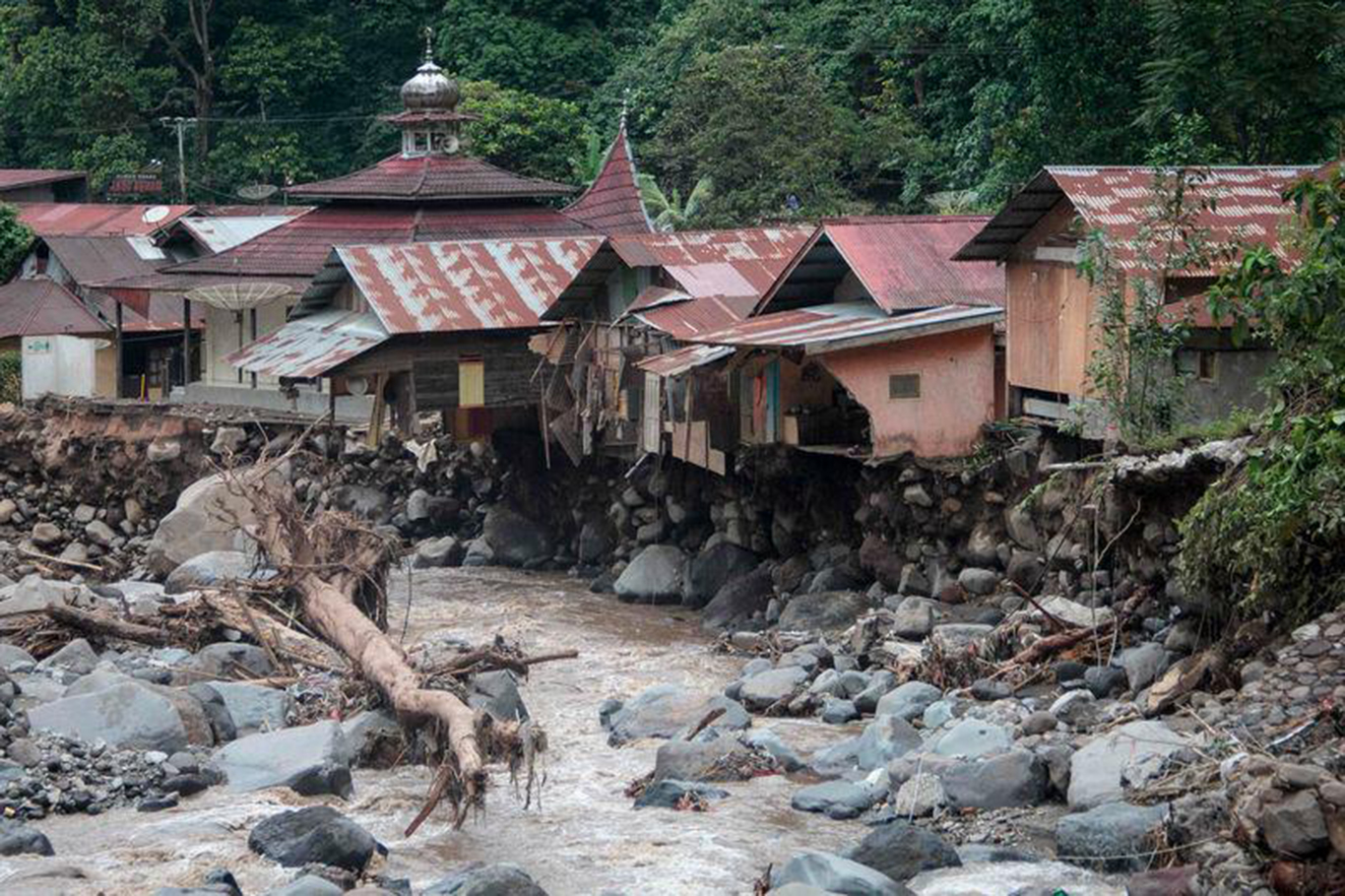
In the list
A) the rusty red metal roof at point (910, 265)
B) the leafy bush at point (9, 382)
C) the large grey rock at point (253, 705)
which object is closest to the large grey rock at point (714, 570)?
the rusty red metal roof at point (910, 265)

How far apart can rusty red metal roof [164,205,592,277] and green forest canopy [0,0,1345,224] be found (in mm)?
4628

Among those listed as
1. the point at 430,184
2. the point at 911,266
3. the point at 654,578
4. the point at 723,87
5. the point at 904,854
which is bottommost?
the point at 904,854

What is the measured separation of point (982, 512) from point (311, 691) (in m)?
7.56

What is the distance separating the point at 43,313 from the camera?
3997 centimetres

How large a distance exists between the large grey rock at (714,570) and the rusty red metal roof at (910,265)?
3185 millimetres

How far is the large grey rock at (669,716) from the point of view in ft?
65.1

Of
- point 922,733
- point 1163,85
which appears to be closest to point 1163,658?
point 922,733

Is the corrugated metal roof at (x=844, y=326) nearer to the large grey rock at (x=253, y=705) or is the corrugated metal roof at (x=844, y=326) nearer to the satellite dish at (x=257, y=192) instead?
the large grey rock at (x=253, y=705)

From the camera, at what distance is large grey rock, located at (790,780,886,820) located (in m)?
17.1

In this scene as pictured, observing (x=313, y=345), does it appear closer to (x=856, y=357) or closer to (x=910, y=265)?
(x=910, y=265)

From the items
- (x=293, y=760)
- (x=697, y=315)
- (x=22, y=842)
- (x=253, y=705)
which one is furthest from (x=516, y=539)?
(x=22, y=842)

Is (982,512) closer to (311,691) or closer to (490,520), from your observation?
(311,691)

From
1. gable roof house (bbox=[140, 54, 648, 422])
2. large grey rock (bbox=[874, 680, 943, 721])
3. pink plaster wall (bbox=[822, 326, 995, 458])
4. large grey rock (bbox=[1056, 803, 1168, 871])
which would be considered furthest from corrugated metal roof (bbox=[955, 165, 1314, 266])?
gable roof house (bbox=[140, 54, 648, 422])

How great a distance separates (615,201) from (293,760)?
21.1 m
